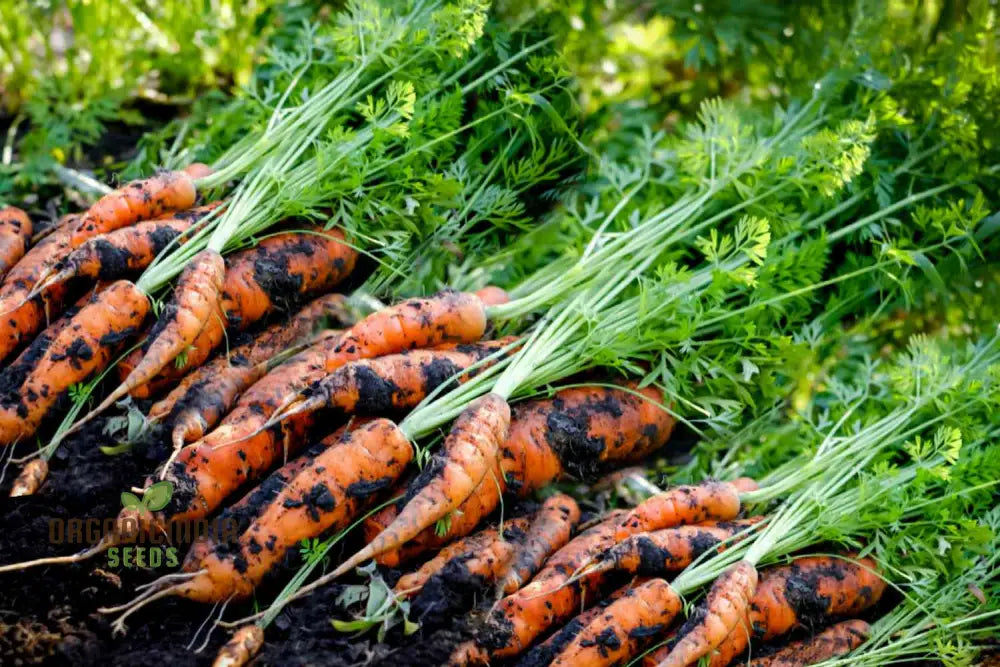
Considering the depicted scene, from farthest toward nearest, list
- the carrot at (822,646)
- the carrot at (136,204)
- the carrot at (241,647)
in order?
the carrot at (136,204)
the carrot at (822,646)
the carrot at (241,647)

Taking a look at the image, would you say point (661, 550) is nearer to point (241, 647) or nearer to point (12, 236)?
point (241, 647)

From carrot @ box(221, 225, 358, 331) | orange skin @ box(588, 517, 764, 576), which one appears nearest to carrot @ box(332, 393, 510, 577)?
orange skin @ box(588, 517, 764, 576)

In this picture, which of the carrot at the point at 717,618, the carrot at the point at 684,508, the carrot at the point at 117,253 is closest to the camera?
the carrot at the point at 717,618

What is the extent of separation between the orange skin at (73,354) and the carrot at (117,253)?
0.06 metres

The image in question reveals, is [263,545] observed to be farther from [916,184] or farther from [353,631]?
[916,184]

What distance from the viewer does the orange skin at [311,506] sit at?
2502mm

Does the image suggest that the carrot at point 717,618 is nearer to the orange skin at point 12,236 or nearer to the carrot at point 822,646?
the carrot at point 822,646

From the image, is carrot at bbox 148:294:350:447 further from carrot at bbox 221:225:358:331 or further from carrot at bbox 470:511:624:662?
carrot at bbox 470:511:624:662

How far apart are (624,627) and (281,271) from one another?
4.59 feet

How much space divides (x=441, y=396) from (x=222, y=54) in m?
2.44

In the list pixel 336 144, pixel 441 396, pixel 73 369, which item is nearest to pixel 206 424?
pixel 73 369

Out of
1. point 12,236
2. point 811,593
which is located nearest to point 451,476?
point 811,593

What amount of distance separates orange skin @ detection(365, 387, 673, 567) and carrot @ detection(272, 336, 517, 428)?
0.24 metres

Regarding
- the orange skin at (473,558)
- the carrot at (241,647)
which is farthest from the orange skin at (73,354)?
the orange skin at (473,558)
